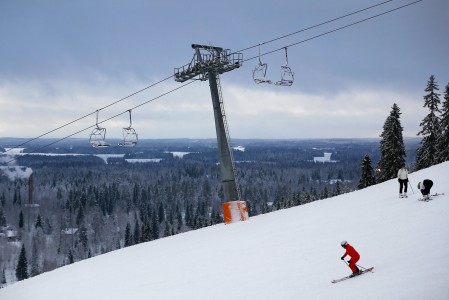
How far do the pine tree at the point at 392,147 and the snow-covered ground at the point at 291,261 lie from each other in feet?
73.2

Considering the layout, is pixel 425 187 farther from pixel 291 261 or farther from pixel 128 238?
pixel 128 238

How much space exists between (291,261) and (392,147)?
117ft

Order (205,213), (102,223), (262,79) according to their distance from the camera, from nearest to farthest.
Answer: (262,79)
(102,223)
(205,213)

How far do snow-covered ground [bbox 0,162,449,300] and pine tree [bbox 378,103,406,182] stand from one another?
22319 millimetres

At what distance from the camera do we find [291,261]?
49.6 ft

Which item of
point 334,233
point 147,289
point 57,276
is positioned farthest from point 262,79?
→ point 57,276

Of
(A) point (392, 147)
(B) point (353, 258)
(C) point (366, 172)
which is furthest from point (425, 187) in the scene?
(C) point (366, 172)

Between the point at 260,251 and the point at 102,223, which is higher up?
the point at 260,251

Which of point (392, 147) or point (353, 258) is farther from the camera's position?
point (392, 147)

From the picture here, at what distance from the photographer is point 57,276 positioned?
2170 centimetres

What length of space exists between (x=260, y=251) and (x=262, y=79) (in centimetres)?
721

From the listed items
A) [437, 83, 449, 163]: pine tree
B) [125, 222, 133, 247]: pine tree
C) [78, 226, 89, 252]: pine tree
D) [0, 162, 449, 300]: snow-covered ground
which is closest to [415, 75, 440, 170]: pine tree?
[437, 83, 449, 163]: pine tree

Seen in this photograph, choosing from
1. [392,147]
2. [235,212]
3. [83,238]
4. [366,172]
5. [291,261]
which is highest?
[392,147]

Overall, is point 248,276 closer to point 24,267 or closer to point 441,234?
point 441,234
